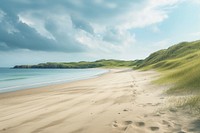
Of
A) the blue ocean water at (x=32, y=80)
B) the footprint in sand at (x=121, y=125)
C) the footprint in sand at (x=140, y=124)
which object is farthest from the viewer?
the blue ocean water at (x=32, y=80)

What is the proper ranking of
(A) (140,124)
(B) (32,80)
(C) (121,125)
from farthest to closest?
(B) (32,80) → (C) (121,125) → (A) (140,124)

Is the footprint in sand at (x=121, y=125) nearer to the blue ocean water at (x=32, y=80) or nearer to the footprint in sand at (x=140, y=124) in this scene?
the footprint in sand at (x=140, y=124)

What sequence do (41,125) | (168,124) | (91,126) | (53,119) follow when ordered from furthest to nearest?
(53,119) < (41,125) < (91,126) < (168,124)

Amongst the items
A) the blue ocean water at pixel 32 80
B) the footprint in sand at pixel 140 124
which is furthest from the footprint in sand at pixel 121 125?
the blue ocean water at pixel 32 80

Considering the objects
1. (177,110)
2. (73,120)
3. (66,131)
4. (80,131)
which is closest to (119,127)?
(80,131)

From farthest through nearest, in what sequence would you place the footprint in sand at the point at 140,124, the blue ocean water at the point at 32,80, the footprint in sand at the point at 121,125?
the blue ocean water at the point at 32,80, the footprint in sand at the point at 140,124, the footprint in sand at the point at 121,125

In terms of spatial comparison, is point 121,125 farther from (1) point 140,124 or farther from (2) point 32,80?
(2) point 32,80

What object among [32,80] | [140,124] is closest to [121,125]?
[140,124]

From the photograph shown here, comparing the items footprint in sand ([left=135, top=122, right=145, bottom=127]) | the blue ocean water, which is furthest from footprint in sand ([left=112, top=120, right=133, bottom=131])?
the blue ocean water

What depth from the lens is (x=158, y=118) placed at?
9547mm

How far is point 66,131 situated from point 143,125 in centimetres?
288

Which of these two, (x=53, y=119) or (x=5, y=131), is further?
(x=53, y=119)

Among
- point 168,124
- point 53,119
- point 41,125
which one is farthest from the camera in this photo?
point 53,119

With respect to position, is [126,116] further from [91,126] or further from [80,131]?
[80,131]
